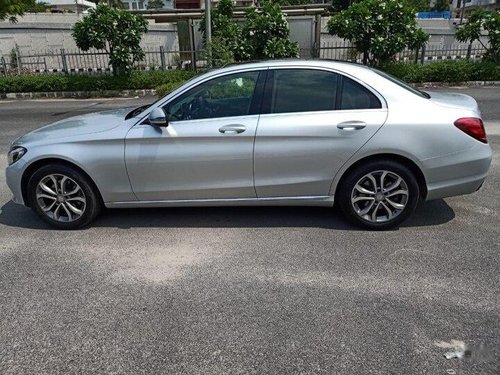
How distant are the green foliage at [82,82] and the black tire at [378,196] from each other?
1249 cm

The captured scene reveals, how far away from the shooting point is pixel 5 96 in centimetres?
1534

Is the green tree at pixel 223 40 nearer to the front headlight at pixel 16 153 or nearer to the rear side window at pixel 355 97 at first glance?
the front headlight at pixel 16 153

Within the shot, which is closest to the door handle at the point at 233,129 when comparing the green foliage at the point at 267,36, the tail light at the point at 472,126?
the tail light at the point at 472,126

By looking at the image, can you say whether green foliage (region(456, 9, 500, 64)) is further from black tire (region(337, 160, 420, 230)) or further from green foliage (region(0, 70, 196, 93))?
black tire (region(337, 160, 420, 230))

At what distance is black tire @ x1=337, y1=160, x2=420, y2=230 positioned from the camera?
3.80 meters

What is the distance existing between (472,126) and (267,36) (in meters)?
12.0

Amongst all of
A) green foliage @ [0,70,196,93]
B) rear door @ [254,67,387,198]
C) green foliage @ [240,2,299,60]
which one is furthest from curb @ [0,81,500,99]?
rear door @ [254,67,387,198]

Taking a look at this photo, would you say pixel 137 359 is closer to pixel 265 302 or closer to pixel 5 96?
pixel 265 302

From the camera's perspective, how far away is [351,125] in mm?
3719

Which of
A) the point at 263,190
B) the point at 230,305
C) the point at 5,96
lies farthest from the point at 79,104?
the point at 230,305

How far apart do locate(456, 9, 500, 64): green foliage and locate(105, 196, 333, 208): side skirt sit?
14788 millimetres

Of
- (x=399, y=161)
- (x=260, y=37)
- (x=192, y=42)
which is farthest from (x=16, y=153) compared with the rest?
(x=192, y=42)

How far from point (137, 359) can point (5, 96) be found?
15963 millimetres

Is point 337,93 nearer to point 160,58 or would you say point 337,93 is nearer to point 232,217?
point 232,217
